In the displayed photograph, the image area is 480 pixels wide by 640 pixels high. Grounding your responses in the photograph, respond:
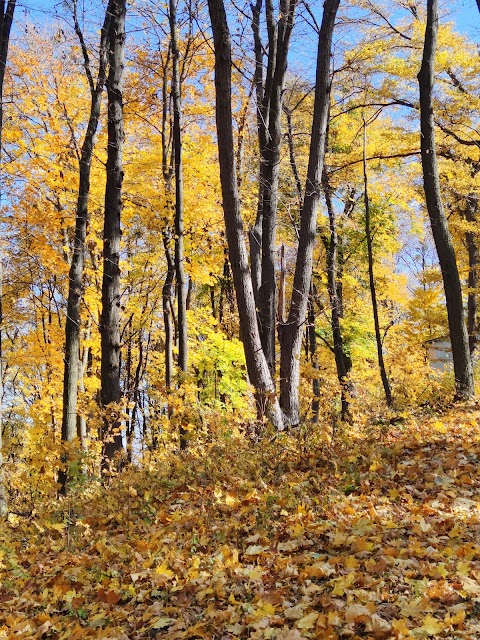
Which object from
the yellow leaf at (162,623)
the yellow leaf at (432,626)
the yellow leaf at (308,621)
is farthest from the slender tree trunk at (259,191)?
the yellow leaf at (432,626)

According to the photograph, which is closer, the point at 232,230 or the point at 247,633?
the point at 247,633

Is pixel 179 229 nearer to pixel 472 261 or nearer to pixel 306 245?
pixel 306 245

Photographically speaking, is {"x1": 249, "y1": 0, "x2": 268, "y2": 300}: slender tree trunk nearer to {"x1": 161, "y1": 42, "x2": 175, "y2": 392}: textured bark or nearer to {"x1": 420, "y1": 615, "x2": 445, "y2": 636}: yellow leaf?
{"x1": 161, "y1": 42, "x2": 175, "y2": 392}: textured bark

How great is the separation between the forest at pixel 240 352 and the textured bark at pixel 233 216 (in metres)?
0.03

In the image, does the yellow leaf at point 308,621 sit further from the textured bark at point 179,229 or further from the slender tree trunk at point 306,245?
the textured bark at point 179,229

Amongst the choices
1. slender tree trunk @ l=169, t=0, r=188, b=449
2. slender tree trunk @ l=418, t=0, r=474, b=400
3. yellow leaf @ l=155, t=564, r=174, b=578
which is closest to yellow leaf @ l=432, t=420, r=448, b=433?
slender tree trunk @ l=418, t=0, r=474, b=400

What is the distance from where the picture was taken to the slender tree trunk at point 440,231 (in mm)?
8922

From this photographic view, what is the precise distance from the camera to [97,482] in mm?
6973

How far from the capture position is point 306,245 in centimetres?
844

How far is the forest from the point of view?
367cm

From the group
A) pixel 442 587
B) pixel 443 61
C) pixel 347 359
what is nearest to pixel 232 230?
pixel 442 587

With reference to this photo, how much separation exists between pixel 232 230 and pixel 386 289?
13127 mm

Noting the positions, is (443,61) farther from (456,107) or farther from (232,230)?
(232,230)

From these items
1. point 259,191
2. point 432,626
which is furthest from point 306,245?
point 432,626
